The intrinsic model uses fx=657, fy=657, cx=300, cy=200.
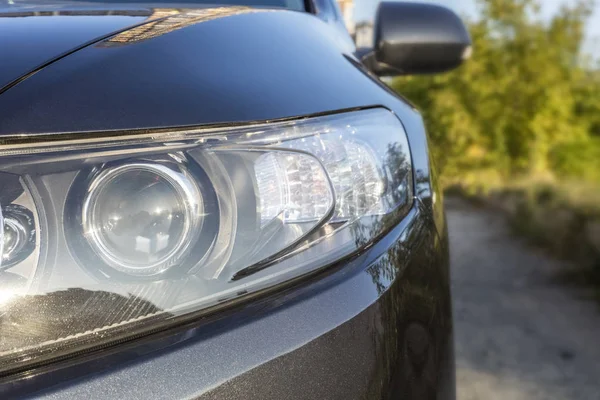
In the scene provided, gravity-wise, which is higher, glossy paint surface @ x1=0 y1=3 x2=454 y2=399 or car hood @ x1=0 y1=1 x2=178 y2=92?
car hood @ x1=0 y1=1 x2=178 y2=92

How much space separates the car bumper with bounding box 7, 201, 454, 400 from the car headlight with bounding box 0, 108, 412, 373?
0.04 m

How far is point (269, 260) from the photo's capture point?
92 centimetres

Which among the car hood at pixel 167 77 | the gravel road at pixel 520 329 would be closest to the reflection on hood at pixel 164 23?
the car hood at pixel 167 77

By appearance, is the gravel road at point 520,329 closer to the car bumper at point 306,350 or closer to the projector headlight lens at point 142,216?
the car bumper at point 306,350

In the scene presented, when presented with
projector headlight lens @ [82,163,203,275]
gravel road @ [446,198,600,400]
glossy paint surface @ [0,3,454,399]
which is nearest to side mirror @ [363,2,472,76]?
glossy paint surface @ [0,3,454,399]

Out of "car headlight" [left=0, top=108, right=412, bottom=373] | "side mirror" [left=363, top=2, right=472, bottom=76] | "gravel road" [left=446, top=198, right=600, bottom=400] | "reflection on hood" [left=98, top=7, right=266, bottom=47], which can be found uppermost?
"reflection on hood" [left=98, top=7, right=266, bottom=47]

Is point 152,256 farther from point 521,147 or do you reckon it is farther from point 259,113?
point 521,147

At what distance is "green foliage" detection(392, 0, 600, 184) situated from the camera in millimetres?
7906

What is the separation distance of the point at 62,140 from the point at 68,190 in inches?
2.5

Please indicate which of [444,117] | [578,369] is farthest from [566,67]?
[578,369]

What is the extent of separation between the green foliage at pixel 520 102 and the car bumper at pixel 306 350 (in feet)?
23.3

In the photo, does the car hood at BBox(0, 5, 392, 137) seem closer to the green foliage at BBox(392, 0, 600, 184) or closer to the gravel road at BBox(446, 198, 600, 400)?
the gravel road at BBox(446, 198, 600, 400)

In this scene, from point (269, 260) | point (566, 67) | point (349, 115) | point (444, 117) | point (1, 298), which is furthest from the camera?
point (444, 117)

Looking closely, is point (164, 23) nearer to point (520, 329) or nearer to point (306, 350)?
point (306, 350)
